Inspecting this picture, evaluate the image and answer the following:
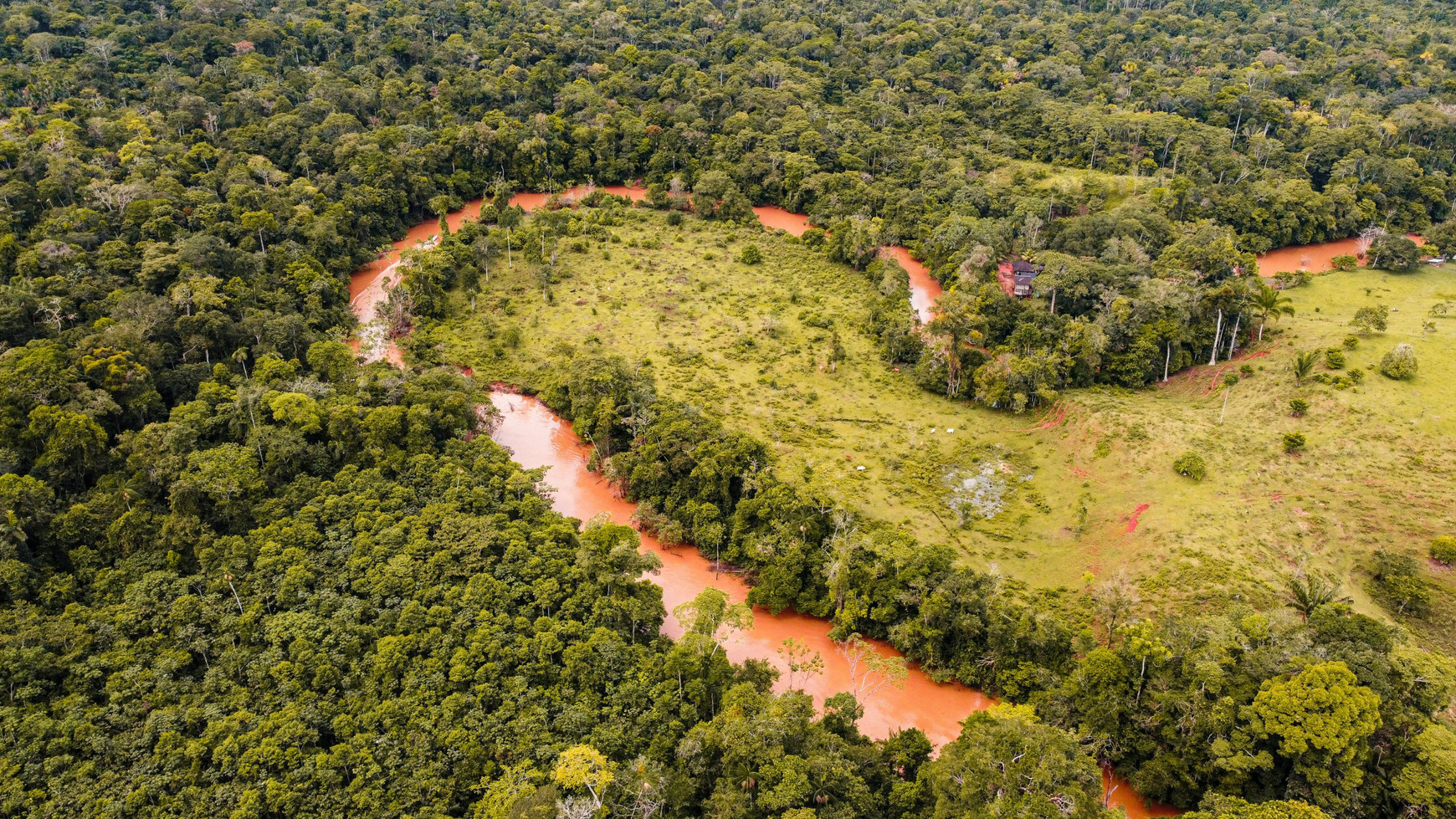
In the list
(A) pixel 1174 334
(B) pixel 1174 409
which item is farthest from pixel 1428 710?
(A) pixel 1174 334

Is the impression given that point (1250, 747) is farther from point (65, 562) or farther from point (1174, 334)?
point (65, 562)

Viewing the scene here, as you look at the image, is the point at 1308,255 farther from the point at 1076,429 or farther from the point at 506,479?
the point at 506,479

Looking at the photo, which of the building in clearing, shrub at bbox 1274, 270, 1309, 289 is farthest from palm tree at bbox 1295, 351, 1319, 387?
the building in clearing

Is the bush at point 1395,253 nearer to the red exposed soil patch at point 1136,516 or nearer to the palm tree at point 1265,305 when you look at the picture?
the palm tree at point 1265,305

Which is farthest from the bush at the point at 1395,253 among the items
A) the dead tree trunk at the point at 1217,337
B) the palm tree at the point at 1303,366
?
the palm tree at the point at 1303,366

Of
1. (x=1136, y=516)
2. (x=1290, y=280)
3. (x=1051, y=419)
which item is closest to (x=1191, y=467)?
(x=1136, y=516)
